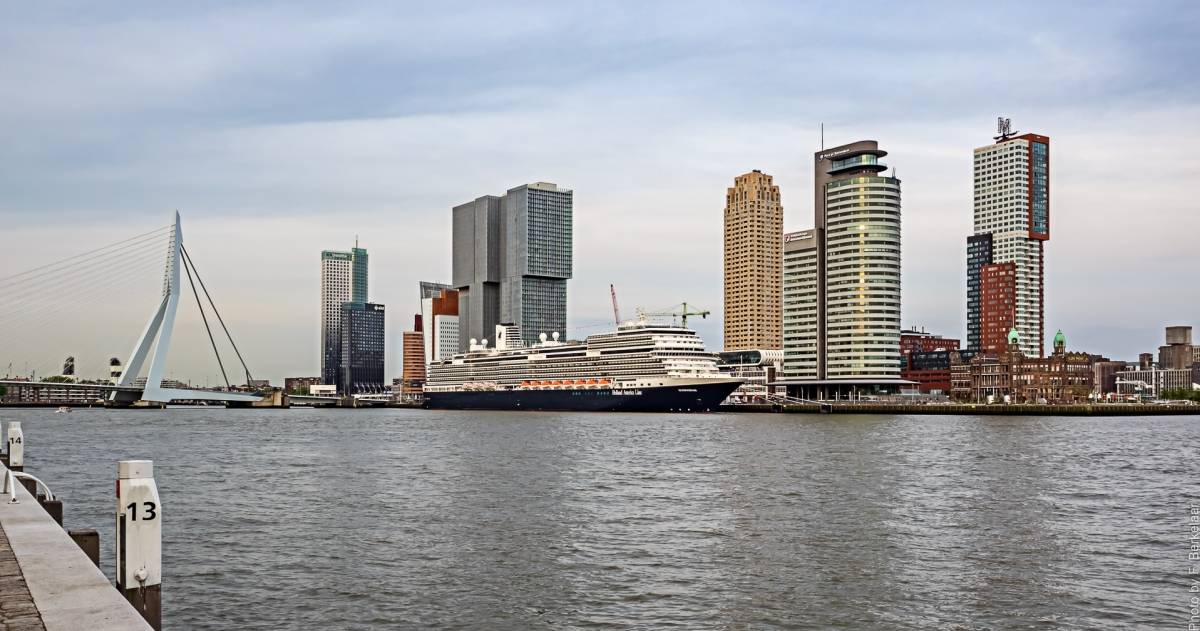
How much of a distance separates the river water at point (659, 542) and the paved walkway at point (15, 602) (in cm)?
526

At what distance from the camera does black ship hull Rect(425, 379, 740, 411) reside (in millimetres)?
142125

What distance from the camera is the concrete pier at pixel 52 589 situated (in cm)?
834

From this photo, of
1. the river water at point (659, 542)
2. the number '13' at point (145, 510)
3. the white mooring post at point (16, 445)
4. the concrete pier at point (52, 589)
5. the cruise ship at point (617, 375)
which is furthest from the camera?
the cruise ship at point (617, 375)

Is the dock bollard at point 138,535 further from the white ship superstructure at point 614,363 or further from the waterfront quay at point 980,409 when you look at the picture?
the waterfront quay at point 980,409

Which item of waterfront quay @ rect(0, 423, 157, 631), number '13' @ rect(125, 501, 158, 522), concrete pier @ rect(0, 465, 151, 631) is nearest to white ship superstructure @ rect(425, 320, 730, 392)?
waterfront quay @ rect(0, 423, 157, 631)

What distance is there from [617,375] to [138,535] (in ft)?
445

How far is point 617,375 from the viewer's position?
144875 millimetres

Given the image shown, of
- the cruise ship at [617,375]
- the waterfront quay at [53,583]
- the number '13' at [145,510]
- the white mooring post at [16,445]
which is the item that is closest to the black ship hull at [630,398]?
the cruise ship at [617,375]

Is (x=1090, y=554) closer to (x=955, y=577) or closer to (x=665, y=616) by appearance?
(x=955, y=577)

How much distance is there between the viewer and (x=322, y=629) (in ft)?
51.0

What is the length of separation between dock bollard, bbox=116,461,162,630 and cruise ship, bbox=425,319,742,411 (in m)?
131

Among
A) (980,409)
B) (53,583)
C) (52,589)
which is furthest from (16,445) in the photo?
(980,409)

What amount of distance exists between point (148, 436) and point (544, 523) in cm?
5874

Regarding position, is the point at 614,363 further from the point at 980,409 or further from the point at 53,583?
the point at 53,583
